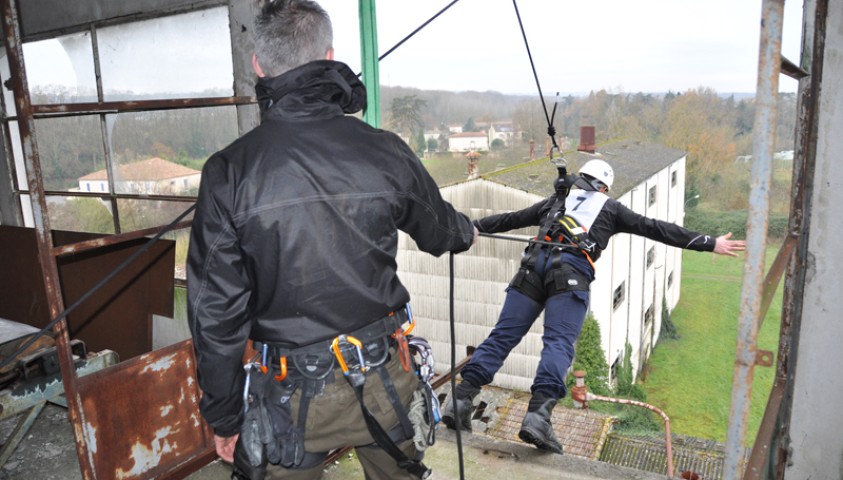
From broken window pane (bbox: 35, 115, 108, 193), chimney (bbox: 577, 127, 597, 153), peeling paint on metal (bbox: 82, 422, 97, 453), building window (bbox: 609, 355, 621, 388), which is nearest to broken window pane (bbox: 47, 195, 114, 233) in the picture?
broken window pane (bbox: 35, 115, 108, 193)

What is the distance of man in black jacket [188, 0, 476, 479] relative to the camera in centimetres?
183

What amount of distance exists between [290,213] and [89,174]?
503 centimetres

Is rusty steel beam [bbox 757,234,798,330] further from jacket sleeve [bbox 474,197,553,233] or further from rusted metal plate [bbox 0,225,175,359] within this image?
rusted metal plate [bbox 0,225,175,359]

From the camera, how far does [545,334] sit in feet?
12.4

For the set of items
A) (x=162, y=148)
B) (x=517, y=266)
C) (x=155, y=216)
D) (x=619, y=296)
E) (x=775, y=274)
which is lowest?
(x=619, y=296)

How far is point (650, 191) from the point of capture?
21.9 m

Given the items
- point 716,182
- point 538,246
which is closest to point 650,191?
point 716,182

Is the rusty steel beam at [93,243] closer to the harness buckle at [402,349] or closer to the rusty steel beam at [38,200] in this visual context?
the rusty steel beam at [38,200]

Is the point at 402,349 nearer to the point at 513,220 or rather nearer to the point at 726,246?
the point at 513,220

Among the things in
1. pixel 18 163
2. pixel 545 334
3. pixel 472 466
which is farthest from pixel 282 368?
pixel 18 163

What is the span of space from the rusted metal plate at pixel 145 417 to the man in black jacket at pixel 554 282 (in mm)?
1500

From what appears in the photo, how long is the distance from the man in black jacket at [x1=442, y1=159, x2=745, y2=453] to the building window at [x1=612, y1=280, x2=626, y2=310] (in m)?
18.0

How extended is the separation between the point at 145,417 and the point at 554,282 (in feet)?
8.21

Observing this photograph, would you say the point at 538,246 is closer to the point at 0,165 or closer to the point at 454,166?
the point at 0,165
